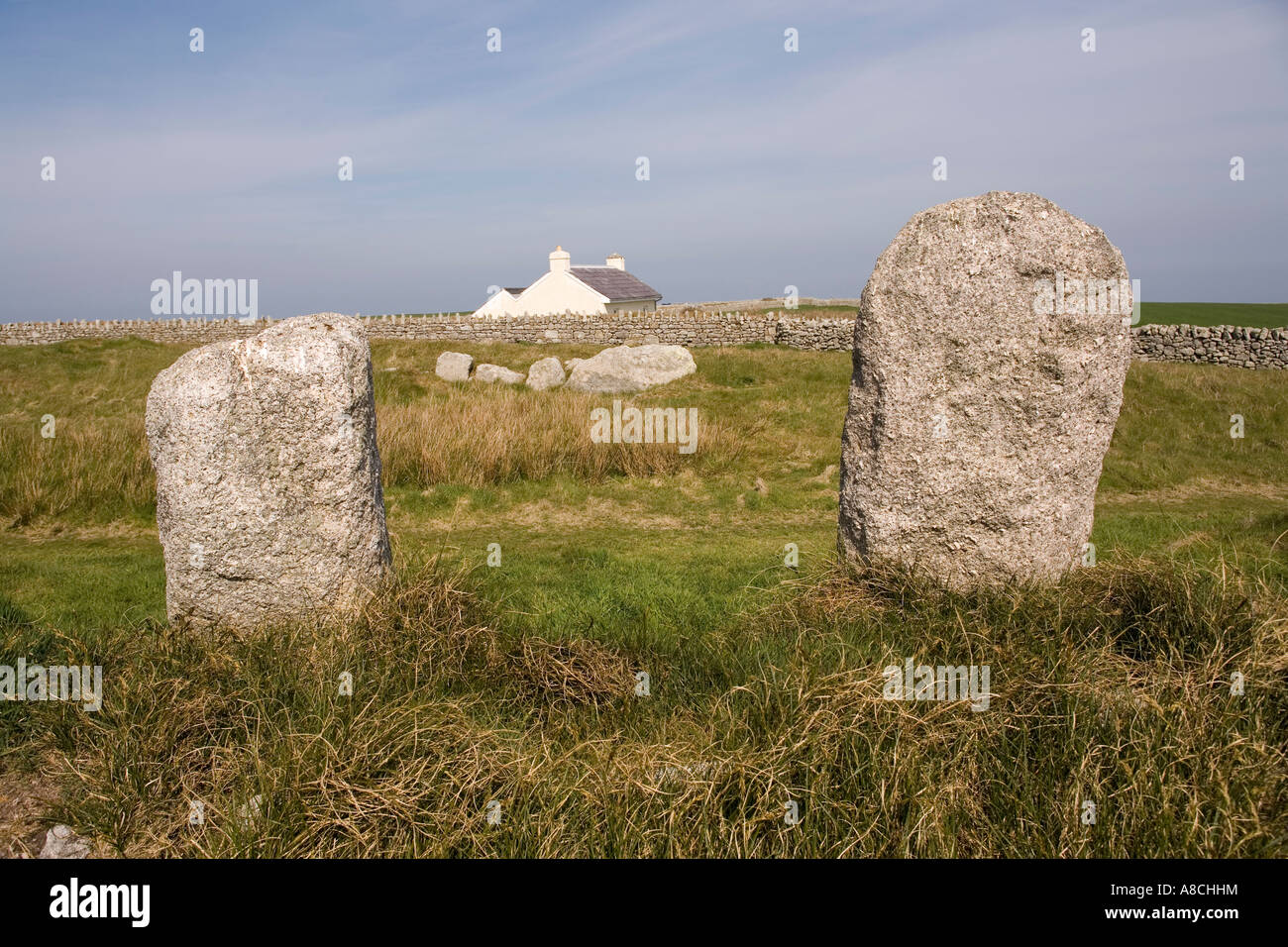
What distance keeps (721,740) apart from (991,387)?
3021 mm

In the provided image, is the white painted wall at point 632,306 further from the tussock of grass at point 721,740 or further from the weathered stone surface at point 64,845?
the weathered stone surface at point 64,845

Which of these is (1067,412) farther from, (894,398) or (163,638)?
(163,638)

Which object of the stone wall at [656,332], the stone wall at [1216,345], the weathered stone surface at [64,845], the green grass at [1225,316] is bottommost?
the weathered stone surface at [64,845]

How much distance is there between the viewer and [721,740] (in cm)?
423

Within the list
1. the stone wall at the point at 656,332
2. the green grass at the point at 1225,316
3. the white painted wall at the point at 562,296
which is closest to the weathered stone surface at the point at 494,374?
the stone wall at the point at 656,332

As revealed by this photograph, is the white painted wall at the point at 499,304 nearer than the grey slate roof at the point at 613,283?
No

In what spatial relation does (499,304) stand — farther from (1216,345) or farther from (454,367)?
(1216,345)

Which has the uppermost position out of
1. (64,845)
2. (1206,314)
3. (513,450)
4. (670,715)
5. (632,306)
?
(632,306)

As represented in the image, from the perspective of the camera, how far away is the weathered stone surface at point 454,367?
19.4 metres

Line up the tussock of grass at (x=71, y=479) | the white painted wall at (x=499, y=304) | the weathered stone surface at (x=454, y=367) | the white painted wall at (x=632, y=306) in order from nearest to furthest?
1. the tussock of grass at (x=71, y=479)
2. the weathered stone surface at (x=454, y=367)
3. the white painted wall at (x=632, y=306)
4. the white painted wall at (x=499, y=304)

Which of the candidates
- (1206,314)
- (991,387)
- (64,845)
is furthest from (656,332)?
(1206,314)

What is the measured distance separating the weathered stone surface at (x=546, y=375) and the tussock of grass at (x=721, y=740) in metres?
13.1

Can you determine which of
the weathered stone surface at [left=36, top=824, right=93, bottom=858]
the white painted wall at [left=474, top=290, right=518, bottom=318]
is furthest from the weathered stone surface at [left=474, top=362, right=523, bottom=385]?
the white painted wall at [left=474, top=290, right=518, bottom=318]

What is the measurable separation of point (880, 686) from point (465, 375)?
53.6 feet
